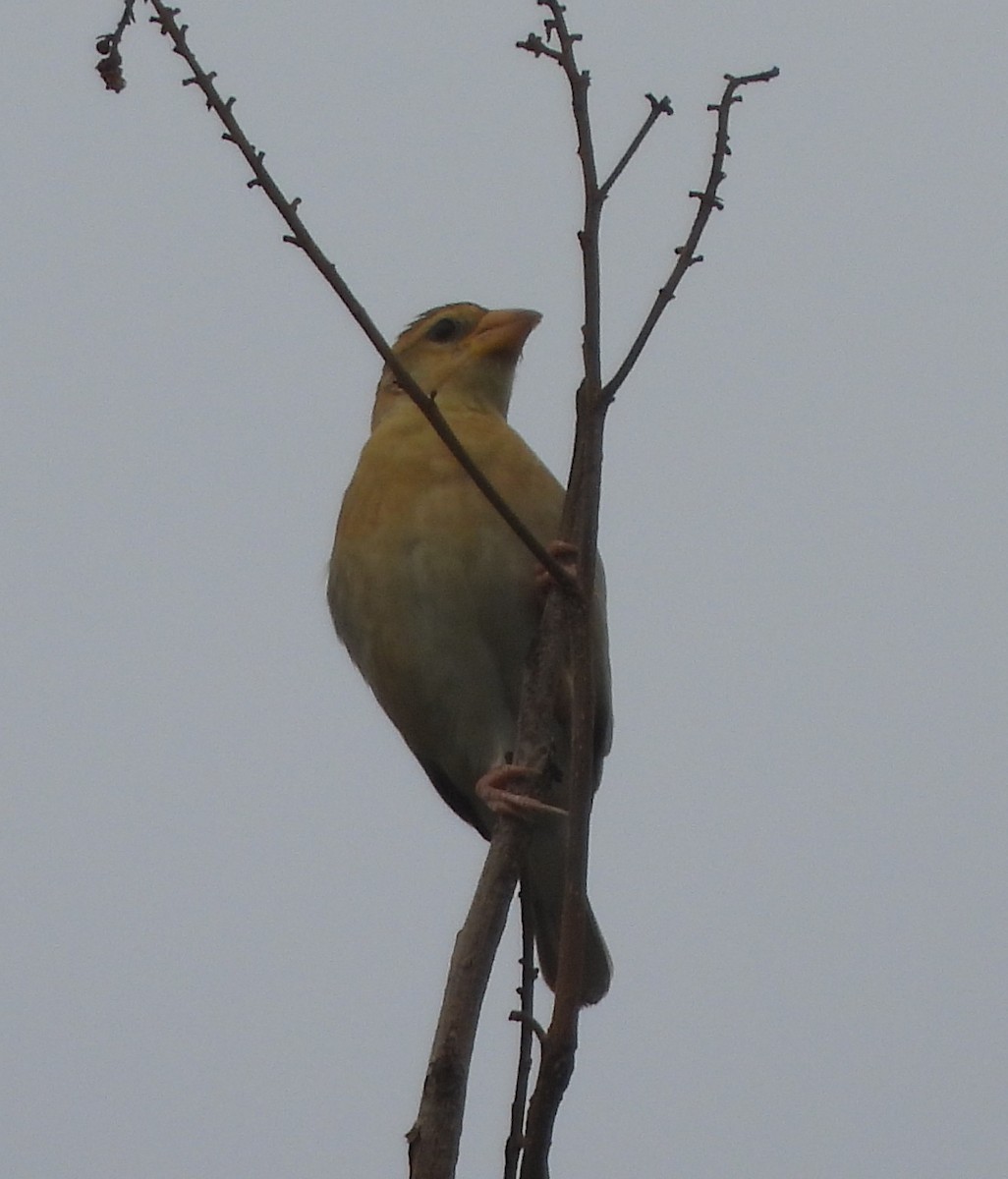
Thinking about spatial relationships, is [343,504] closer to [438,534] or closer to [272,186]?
[438,534]

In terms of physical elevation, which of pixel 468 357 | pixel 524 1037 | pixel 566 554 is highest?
pixel 468 357

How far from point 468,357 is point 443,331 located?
214 millimetres

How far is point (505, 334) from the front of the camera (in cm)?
529

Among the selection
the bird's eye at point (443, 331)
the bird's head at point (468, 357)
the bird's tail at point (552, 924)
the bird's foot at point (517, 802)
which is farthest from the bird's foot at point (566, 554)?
the bird's eye at point (443, 331)

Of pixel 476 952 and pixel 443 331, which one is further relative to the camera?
pixel 443 331

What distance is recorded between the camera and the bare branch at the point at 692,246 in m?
2.91

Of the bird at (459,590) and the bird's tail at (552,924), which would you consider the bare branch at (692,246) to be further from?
the bird's tail at (552,924)

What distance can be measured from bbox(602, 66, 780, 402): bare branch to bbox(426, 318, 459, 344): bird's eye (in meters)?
2.26

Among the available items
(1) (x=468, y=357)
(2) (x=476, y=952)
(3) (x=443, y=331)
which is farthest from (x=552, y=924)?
(2) (x=476, y=952)

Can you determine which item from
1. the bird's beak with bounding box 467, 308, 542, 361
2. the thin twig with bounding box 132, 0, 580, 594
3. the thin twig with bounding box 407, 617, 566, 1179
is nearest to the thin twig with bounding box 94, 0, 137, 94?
the thin twig with bounding box 132, 0, 580, 594

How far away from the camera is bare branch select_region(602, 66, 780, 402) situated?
291cm

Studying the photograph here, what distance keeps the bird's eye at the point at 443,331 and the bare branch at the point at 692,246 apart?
2.26 metres

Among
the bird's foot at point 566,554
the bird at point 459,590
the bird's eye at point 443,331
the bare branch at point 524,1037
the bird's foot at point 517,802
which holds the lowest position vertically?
the bare branch at point 524,1037

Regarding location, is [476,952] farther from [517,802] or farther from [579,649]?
[579,649]
